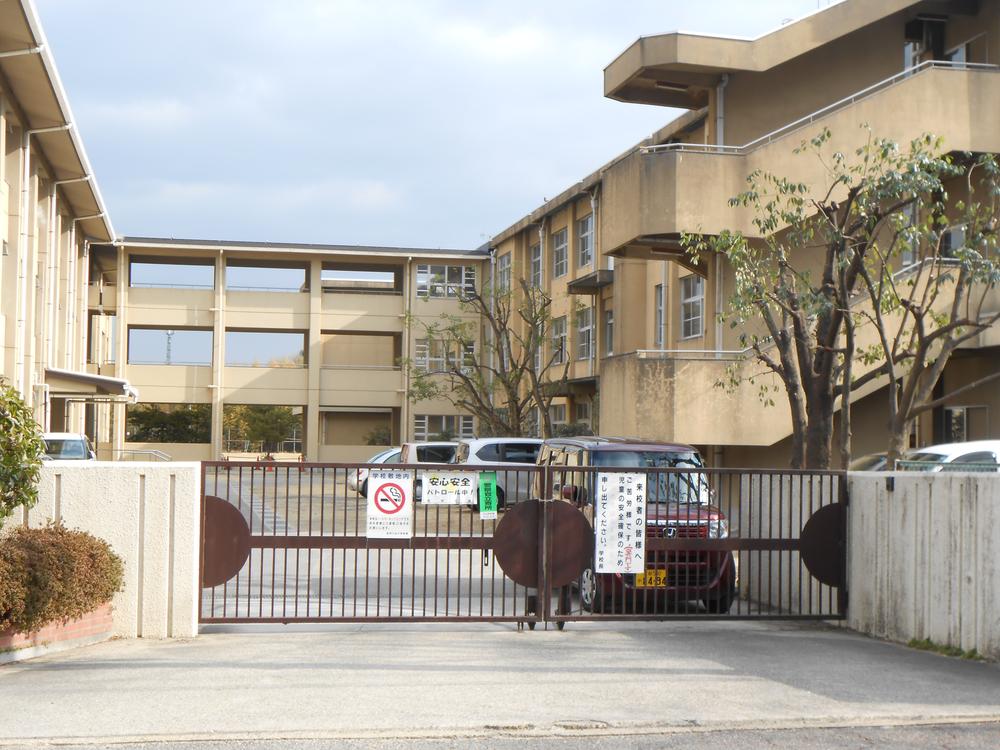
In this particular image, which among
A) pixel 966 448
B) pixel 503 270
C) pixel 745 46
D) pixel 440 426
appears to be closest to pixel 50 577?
pixel 966 448

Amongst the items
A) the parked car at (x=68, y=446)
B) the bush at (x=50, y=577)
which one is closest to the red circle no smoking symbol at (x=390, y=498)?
the bush at (x=50, y=577)

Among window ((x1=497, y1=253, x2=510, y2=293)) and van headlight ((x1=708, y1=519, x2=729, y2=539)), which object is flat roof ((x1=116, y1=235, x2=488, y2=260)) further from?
van headlight ((x1=708, y1=519, x2=729, y2=539))

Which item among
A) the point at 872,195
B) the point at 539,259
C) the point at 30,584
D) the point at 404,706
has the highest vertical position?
the point at 539,259

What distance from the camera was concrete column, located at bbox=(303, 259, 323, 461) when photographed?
50.8m

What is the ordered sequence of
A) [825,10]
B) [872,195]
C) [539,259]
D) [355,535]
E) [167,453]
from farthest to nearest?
[167,453] → [539,259] → [825,10] → [872,195] → [355,535]

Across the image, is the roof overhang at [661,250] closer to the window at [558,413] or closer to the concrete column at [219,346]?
the window at [558,413]

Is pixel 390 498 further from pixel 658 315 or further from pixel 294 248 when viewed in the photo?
pixel 294 248

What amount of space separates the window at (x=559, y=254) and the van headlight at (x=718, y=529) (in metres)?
27.8

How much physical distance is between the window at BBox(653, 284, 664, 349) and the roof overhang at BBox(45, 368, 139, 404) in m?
15.4

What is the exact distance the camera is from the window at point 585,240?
36469 millimetres

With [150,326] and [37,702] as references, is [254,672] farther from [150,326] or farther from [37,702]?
[150,326]

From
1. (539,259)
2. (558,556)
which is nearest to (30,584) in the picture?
(558,556)

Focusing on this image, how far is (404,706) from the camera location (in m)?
7.86

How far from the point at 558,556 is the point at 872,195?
21.2 feet
